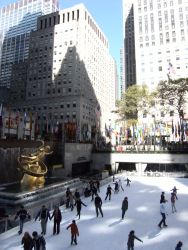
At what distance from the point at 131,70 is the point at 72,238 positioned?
5111 inches

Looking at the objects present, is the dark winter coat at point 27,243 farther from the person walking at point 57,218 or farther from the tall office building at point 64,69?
the tall office building at point 64,69

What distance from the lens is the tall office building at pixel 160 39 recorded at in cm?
8575

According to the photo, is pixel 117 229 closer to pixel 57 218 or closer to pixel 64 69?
pixel 57 218

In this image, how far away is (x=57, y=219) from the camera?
44.2ft

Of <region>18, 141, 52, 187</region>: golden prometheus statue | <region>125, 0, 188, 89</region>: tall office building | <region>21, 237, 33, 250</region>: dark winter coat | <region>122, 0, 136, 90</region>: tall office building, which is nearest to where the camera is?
<region>21, 237, 33, 250</region>: dark winter coat

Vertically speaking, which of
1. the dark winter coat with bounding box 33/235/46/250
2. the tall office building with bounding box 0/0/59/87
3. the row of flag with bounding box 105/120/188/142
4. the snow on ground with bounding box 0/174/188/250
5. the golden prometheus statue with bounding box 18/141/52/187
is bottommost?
the snow on ground with bounding box 0/174/188/250

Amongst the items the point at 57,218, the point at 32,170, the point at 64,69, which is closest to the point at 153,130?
the point at 32,170

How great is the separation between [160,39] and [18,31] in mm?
126412

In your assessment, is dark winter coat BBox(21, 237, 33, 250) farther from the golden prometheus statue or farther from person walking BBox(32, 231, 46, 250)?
the golden prometheus statue

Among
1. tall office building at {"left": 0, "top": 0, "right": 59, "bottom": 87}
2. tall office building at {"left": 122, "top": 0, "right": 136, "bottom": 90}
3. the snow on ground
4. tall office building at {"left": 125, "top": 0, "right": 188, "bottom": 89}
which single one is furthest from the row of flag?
tall office building at {"left": 0, "top": 0, "right": 59, "bottom": 87}

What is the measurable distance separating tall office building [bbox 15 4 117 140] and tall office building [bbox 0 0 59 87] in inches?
2784

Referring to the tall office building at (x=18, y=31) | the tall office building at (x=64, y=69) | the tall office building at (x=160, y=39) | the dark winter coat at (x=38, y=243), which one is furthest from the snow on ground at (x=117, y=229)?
the tall office building at (x=18, y=31)

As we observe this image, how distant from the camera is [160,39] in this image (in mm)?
89562

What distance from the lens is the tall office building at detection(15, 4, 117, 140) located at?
308 feet
